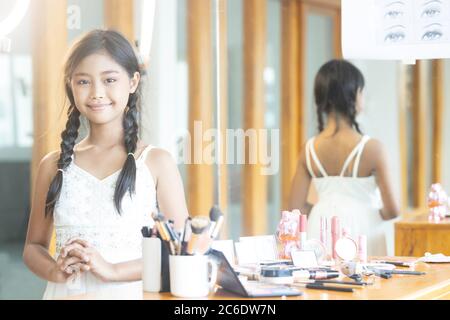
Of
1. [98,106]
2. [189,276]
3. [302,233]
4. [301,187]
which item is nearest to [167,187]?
[98,106]

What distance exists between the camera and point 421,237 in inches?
127

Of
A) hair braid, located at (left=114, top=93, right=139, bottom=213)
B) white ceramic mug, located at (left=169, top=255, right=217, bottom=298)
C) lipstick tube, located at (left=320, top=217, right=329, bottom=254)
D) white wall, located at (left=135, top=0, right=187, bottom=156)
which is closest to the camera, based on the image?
white ceramic mug, located at (left=169, top=255, right=217, bottom=298)

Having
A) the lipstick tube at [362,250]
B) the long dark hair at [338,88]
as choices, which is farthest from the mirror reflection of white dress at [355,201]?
the lipstick tube at [362,250]

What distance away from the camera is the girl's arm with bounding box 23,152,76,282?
8.04ft

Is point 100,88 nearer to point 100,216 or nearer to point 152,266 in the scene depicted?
point 100,216

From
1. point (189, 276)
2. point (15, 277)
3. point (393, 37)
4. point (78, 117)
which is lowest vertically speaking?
point (15, 277)

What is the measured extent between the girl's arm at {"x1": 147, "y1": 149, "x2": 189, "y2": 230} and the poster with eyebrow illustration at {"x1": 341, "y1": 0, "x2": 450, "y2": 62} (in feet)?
2.77

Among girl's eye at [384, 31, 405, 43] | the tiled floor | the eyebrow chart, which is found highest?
the eyebrow chart

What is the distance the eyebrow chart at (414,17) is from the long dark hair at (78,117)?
91cm

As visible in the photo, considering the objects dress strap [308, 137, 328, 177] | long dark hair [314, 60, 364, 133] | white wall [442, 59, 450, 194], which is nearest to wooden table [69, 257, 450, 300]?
dress strap [308, 137, 328, 177]

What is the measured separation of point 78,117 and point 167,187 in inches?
13.3

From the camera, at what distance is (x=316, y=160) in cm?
332

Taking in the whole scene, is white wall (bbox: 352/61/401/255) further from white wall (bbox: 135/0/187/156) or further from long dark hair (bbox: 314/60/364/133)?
white wall (bbox: 135/0/187/156)
